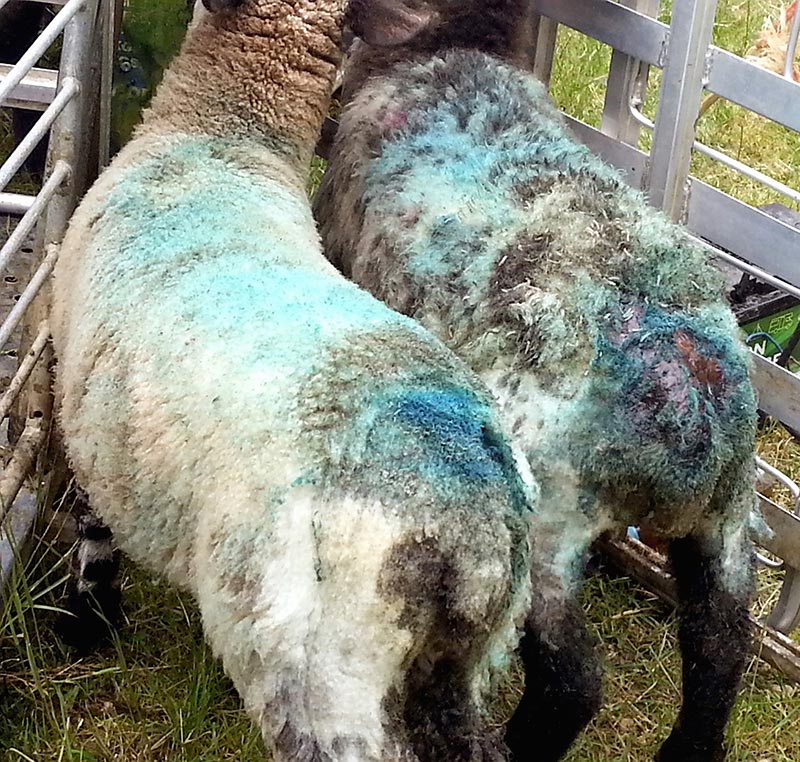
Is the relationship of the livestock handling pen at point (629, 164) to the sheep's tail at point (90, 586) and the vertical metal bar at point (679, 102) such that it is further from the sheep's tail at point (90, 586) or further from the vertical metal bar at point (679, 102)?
the sheep's tail at point (90, 586)

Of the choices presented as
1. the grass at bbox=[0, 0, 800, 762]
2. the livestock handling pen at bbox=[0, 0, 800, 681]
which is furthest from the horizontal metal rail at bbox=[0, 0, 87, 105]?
the grass at bbox=[0, 0, 800, 762]

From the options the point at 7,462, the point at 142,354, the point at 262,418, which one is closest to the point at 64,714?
the point at 7,462

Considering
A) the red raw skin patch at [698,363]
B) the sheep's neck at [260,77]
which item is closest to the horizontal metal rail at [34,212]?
the sheep's neck at [260,77]

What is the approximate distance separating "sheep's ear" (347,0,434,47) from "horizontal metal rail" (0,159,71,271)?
83cm

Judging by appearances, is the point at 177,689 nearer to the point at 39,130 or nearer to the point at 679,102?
the point at 39,130

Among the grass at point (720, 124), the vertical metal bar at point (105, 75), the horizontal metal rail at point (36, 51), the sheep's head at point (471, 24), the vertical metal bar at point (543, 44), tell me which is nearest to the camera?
the horizontal metal rail at point (36, 51)

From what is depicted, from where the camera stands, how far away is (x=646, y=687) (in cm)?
313

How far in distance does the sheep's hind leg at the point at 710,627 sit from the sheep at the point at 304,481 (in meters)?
0.66

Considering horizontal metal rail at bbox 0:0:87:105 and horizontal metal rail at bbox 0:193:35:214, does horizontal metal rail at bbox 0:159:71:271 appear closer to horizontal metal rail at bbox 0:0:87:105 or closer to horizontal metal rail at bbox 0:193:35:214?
horizontal metal rail at bbox 0:193:35:214

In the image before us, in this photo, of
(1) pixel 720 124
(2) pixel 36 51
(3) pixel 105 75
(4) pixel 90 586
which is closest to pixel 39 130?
(2) pixel 36 51

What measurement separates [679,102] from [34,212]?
1.58 meters

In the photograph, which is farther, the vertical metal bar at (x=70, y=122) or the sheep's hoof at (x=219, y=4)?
the vertical metal bar at (x=70, y=122)

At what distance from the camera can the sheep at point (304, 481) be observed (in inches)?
67.6

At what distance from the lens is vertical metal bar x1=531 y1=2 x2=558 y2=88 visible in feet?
11.1
